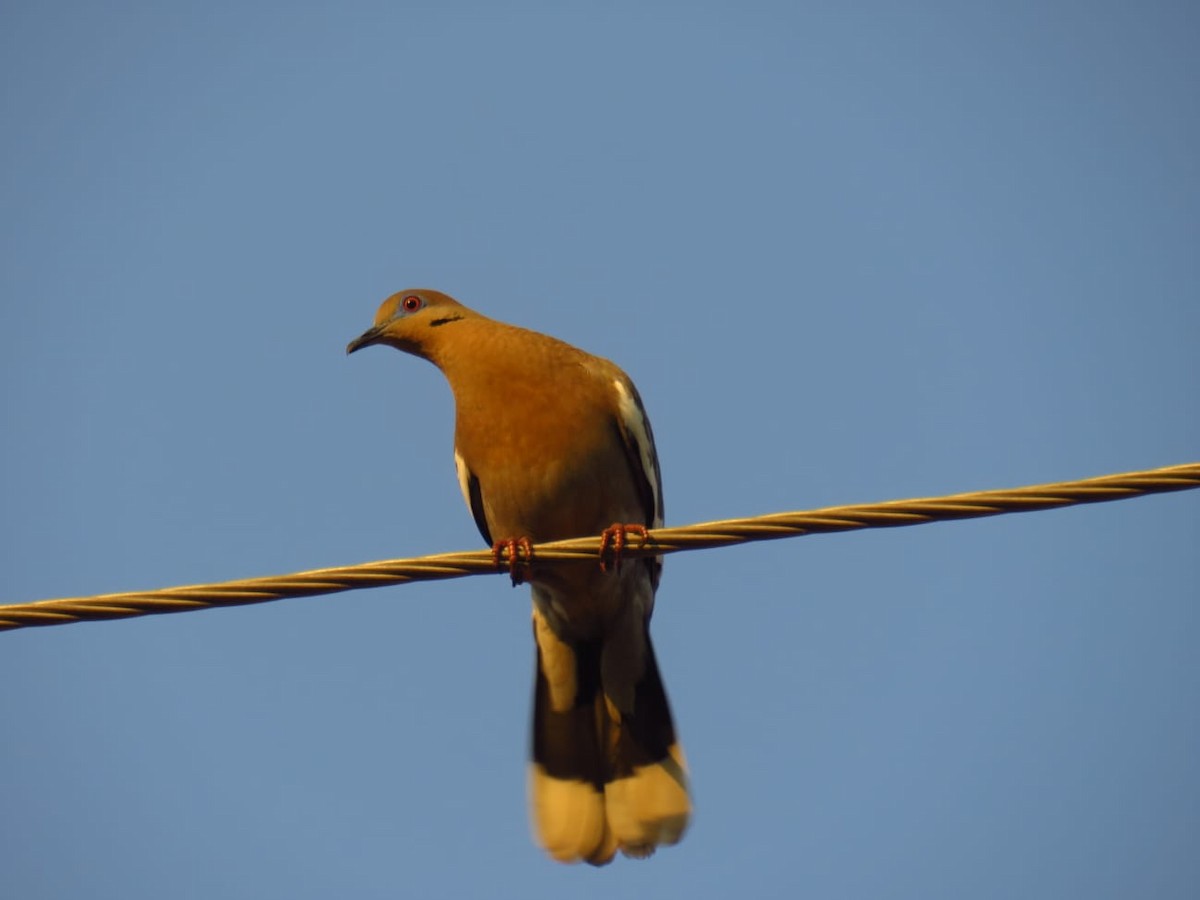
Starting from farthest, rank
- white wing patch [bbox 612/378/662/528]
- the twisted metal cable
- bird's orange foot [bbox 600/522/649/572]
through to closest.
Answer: white wing patch [bbox 612/378/662/528] → bird's orange foot [bbox 600/522/649/572] → the twisted metal cable

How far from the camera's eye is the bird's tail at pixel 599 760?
6828mm

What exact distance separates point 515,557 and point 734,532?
134cm

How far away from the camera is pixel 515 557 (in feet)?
18.2

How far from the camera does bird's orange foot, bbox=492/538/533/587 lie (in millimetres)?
5496

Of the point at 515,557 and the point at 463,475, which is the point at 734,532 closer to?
the point at 515,557

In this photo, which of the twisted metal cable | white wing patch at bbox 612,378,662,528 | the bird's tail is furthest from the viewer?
the bird's tail

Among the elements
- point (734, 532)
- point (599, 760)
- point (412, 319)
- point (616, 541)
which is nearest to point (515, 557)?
point (616, 541)

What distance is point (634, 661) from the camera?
6988 mm

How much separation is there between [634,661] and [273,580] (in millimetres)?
2966

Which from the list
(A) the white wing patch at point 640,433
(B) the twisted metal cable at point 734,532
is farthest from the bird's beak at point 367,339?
(B) the twisted metal cable at point 734,532

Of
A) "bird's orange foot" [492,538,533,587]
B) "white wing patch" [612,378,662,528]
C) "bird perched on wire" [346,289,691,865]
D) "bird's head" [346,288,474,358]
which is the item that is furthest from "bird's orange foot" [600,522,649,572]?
"bird's head" [346,288,474,358]

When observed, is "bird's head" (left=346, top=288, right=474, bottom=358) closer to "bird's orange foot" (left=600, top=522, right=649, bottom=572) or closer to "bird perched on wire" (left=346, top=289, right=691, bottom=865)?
"bird perched on wire" (left=346, top=289, right=691, bottom=865)

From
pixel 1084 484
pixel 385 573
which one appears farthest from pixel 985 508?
pixel 385 573

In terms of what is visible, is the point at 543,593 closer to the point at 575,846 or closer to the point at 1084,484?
the point at 575,846
